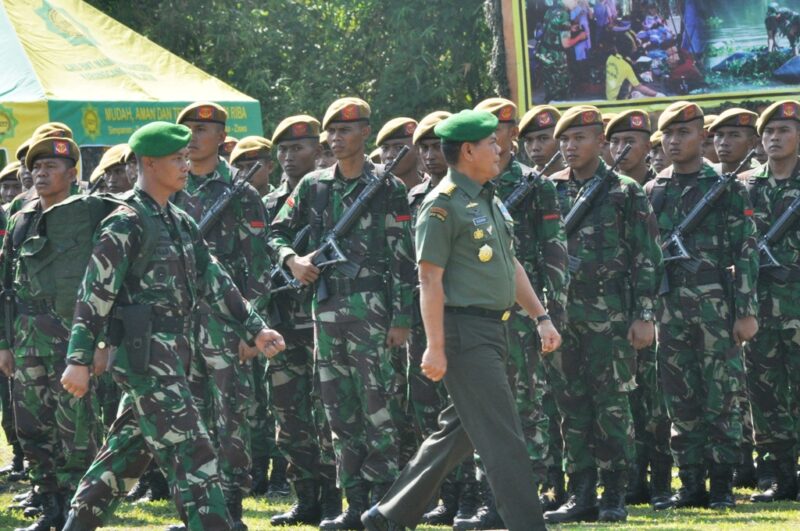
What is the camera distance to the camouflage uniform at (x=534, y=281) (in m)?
9.09

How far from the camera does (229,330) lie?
947cm

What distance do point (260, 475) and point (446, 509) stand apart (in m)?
2.37

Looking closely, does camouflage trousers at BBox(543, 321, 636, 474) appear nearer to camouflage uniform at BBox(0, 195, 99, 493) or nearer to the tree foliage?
camouflage uniform at BBox(0, 195, 99, 493)

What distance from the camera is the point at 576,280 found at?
9.88 metres

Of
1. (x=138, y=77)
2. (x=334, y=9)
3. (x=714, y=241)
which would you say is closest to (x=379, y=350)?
(x=714, y=241)

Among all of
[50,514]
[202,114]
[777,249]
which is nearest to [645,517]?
[777,249]

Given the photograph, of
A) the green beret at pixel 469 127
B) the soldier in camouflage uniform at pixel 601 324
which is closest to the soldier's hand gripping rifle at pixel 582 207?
the soldier in camouflage uniform at pixel 601 324

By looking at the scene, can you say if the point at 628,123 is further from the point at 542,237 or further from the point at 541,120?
the point at 542,237

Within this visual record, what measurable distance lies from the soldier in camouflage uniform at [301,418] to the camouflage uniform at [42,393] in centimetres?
126

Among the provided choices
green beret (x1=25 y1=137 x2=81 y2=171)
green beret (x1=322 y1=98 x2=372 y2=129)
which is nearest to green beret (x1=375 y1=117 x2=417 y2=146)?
Answer: green beret (x1=322 y1=98 x2=372 y2=129)

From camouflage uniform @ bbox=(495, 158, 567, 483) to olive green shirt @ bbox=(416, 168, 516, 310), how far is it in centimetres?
158

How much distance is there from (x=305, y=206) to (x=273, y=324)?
1.02 m

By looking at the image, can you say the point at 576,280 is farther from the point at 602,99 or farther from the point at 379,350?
the point at 602,99

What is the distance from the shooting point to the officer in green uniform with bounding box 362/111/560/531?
720 centimetres
